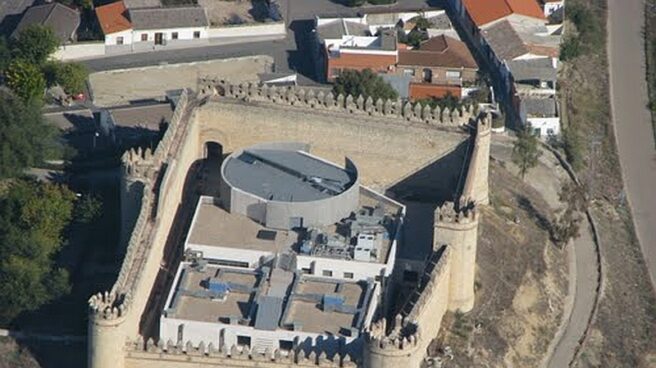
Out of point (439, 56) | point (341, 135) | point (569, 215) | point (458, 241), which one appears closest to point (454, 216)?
point (458, 241)

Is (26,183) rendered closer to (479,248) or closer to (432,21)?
(479,248)

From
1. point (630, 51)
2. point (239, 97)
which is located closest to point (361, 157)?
point (239, 97)

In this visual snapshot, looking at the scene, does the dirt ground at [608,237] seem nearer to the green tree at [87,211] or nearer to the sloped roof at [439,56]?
the sloped roof at [439,56]

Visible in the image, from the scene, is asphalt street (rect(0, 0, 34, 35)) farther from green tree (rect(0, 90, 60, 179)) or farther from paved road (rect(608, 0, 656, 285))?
paved road (rect(608, 0, 656, 285))

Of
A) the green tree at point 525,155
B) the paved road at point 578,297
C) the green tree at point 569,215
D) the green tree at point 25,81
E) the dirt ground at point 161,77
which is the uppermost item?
the green tree at point 25,81

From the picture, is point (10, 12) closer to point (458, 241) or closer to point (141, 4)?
point (141, 4)

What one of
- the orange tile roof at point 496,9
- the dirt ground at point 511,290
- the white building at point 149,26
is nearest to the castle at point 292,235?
the dirt ground at point 511,290

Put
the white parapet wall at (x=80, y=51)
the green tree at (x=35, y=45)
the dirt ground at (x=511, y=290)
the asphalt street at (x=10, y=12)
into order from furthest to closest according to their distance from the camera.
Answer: the asphalt street at (x=10, y=12) → the white parapet wall at (x=80, y=51) → the green tree at (x=35, y=45) → the dirt ground at (x=511, y=290)
